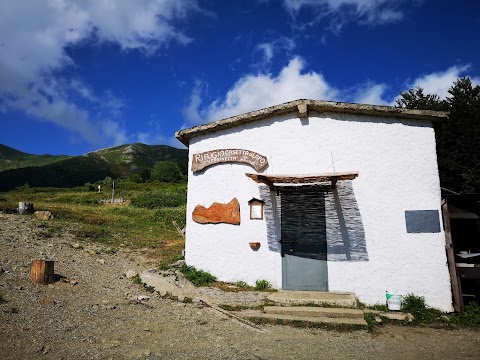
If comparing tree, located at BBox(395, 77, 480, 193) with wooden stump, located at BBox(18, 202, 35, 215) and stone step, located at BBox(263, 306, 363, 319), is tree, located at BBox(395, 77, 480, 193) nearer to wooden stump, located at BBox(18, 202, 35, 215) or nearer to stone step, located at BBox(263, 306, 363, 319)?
stone step, located at BBox(263, 306, 363, 319)

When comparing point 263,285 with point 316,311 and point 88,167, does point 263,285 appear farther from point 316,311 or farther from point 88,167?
point 88,167

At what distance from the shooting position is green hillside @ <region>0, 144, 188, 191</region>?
79125 millimetres

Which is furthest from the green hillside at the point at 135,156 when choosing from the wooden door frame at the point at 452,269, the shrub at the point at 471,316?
the shrub at the point at 471,316

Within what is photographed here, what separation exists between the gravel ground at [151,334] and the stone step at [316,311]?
551mm

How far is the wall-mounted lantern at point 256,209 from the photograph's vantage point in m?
8.54

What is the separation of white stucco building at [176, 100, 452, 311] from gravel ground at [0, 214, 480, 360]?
1.62 metres

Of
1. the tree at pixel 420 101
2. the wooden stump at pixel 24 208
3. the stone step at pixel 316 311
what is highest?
the tree at pixel 420 101

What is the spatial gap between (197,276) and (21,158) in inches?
7130

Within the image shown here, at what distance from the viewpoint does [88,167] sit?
114m

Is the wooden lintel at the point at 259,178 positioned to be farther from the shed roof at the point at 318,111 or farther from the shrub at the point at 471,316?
the shrub at the point at 471,316

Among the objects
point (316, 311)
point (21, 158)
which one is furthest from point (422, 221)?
point (21, 158)

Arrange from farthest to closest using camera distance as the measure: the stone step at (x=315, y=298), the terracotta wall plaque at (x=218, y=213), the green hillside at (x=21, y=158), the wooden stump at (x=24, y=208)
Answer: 1. the green hillside at (x=21, y=158)
2. the wooden stump at (x=24, y=208)
3. the terracotta wall plaque at (x=218, y=213)
4. the stone step at (x=315, y=298)

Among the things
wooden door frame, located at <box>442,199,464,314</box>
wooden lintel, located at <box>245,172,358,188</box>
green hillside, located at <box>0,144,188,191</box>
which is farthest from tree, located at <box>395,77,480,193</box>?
green hillside, located at <box>0,144,188,191</box>

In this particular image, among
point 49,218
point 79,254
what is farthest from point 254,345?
point 49,218
